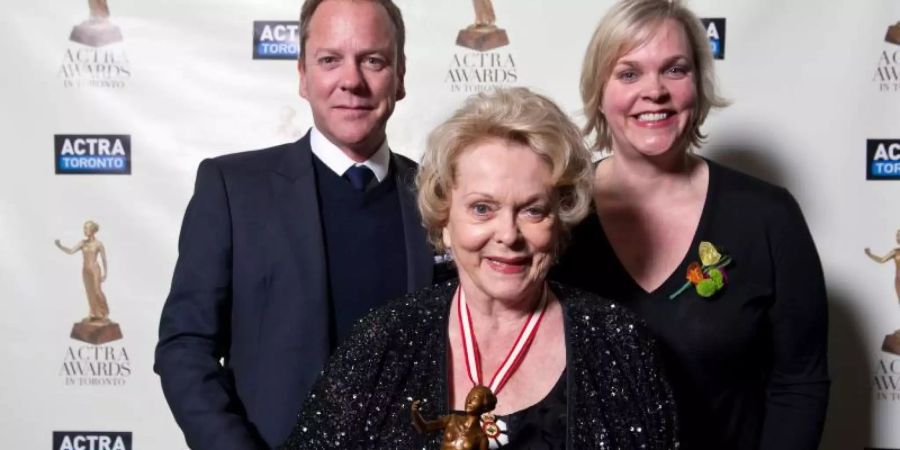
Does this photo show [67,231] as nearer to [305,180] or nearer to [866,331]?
[305,180]

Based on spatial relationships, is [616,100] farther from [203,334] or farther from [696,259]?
[203,334]

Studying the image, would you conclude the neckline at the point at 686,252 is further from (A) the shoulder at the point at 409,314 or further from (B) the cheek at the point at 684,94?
(A) the shoulder at the point at 409,314

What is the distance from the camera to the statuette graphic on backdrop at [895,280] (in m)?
2.42

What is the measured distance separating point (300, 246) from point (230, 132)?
0.92 m

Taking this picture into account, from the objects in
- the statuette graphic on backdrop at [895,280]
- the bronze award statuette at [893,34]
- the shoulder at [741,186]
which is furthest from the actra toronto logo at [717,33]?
the shoulder at [741,186]

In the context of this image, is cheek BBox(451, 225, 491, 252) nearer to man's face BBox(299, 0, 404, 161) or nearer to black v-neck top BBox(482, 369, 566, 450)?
black v-neck top BBox(482, 369, 566, 450)

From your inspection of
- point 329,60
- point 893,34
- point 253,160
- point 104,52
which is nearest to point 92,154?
point 104,52

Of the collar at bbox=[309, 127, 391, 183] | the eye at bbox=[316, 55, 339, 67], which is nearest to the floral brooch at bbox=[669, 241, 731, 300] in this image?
the collar at bbox=[309, 127, 391, 183]

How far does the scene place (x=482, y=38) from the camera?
96.7 inches

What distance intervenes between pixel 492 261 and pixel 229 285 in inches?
18.0

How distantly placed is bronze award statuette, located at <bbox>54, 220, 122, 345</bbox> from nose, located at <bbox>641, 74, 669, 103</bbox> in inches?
54.9

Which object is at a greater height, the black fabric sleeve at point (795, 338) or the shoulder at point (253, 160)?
the shoulder at point (253, 160)

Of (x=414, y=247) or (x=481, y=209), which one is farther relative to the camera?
(x=414, y=247)

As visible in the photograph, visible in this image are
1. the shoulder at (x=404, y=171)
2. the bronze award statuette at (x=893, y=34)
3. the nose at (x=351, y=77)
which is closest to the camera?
the nose at (x=351, y=77)
